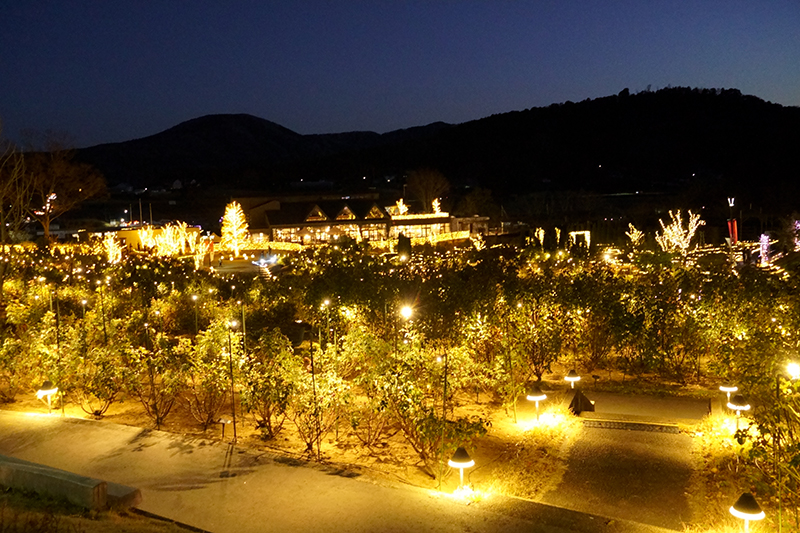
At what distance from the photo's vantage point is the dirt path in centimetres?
634

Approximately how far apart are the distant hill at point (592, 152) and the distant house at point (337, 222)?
36.8m

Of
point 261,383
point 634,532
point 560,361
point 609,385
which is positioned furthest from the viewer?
point 560,361

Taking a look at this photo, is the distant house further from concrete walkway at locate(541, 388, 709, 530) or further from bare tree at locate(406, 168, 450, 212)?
concrete walkway at locate(541, 388, 709, 530)

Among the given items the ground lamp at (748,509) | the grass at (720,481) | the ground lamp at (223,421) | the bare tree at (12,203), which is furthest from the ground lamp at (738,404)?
the bare tree at (12,203)

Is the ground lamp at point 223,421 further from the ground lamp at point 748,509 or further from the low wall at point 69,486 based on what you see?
the ground lamp at point 748,509

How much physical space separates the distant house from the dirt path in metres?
34.8

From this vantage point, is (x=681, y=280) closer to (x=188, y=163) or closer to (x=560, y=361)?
(x=560, y=361)

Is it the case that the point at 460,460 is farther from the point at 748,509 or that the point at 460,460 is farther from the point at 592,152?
the point at 592,152

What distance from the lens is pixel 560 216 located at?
60844mm

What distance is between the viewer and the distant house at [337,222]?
145 ft

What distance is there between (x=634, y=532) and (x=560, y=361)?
6971 millimetres

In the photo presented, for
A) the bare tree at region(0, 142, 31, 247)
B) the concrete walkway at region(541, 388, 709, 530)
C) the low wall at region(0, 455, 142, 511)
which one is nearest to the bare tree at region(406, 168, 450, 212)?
the bare tree at region(0, 142, 31, 247)

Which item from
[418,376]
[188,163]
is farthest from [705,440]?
[188,163]

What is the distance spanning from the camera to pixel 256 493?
6094 millimetres
